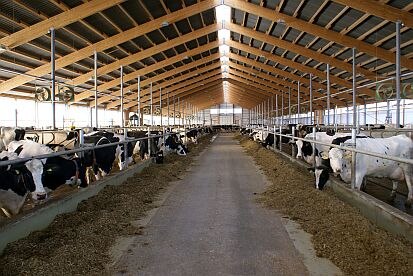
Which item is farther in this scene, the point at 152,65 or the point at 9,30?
the point at 152,65

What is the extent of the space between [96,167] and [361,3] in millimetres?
9267

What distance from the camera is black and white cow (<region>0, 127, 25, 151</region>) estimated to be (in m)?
10.4

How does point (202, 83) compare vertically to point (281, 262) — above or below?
above

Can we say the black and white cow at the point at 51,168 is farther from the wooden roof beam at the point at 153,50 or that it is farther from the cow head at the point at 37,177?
the wooden roof beam at the point at 153,50

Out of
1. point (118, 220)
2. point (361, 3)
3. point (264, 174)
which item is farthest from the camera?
point (361, 3)

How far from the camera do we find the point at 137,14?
15484 mm

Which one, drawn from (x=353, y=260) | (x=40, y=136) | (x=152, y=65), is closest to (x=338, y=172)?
(x=353, y=260)

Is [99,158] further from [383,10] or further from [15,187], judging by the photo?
[383,10]

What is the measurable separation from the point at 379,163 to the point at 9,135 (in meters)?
9.09

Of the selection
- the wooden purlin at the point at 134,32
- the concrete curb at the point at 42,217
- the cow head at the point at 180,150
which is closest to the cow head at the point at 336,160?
the concrete curb at the point at 42,217

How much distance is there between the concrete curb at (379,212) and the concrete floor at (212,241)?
1133 mm

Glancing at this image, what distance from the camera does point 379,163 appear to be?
22.0 feet

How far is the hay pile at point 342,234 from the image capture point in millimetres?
3441

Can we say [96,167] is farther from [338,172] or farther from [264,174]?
[338,172]
